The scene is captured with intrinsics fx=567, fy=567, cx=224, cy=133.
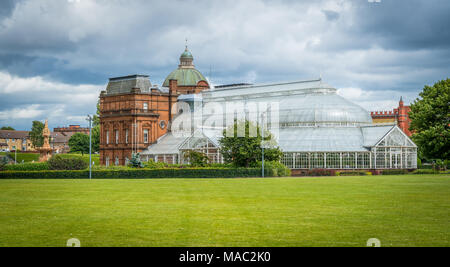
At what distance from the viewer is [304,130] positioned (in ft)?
269

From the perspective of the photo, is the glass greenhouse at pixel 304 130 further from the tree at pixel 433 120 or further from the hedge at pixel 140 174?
the hedge at pixel 140 174

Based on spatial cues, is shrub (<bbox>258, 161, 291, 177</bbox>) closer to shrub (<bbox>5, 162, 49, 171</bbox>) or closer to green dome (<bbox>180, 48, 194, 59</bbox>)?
shrub (<bbox>5, 162, 49, 171</bbox>)

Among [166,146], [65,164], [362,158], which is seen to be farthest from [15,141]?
[362,158]

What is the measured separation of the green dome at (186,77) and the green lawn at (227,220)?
80.7 metres

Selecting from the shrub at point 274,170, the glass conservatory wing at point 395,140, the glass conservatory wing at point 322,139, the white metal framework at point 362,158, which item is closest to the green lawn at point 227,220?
the shrub at point 274,170

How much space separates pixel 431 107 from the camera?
2805 inches

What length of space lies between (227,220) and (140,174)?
4379 cm

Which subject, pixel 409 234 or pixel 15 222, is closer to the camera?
pixel 409 234

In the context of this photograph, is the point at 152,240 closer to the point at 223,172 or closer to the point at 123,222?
the point at 123,222

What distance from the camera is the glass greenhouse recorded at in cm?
7500

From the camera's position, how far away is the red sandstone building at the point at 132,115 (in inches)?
3883

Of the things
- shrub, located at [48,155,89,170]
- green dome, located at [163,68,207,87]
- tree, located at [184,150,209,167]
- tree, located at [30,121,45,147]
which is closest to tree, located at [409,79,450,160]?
tree, located at [184,150,209,167]
